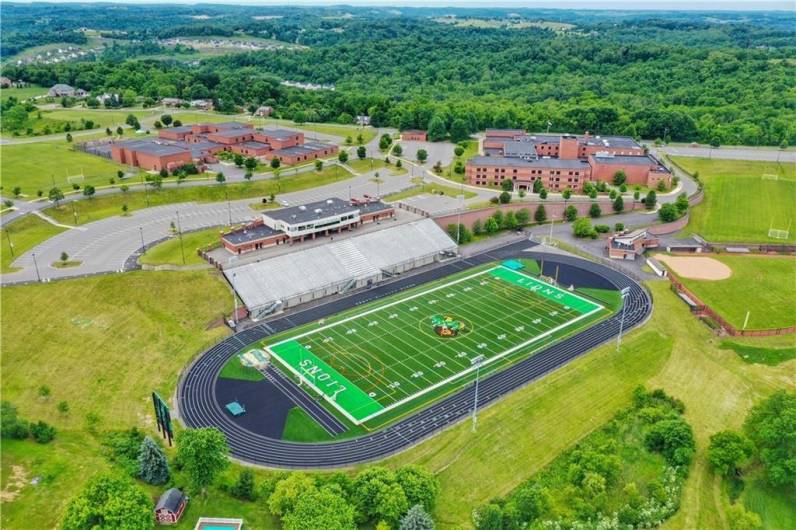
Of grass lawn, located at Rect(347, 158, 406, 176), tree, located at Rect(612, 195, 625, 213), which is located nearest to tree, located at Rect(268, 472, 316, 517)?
tree, located at Rect(612, 195, 625, 213)

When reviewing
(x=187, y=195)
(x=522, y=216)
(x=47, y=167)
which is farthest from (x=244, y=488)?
(x=47, y=167)

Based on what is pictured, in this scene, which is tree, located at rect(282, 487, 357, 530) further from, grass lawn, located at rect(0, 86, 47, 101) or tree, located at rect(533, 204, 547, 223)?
grass lawn, located at rect(0, 86, 47, 101)

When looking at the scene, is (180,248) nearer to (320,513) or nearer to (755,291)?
(320,513)

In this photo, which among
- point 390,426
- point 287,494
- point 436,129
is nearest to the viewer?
point 287,494

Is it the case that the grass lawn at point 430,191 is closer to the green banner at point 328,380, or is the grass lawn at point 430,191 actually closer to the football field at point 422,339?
the football field at point 422,339

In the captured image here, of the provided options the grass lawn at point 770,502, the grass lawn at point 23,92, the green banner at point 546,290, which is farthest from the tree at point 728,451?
the grass lawn at point 23,92

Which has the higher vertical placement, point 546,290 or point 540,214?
point 540,214
